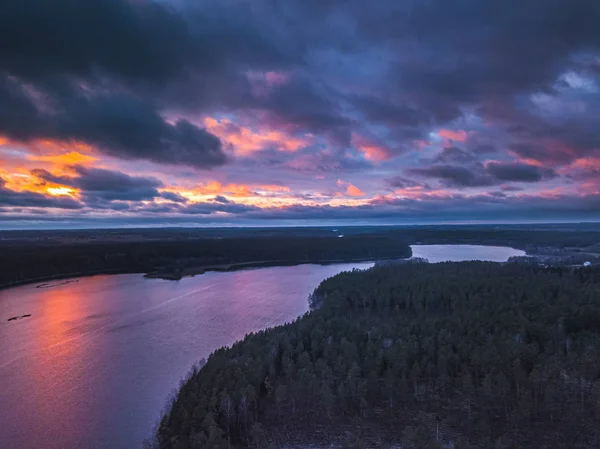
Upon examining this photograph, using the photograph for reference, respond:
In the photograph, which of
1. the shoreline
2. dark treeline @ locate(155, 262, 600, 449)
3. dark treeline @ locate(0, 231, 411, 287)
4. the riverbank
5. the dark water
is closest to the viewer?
dark treeline @ locate(155, 262, 600, 449)

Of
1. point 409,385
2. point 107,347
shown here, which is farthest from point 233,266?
point 409,385

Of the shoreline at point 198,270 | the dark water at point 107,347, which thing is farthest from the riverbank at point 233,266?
the dark water at point 107,347

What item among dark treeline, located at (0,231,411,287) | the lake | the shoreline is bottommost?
the lake

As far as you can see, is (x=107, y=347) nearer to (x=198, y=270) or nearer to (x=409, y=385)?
(x=409, y=385)

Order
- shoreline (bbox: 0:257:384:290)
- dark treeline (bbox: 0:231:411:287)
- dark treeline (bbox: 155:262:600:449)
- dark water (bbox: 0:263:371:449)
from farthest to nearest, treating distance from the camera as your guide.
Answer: dark treeline (bbox: 0:231:411:287), shoreline (bbox: 0:257:384:290), dark water (bbox: 0:263:371:449), dark treeline (bbox: 155:262:600:449)

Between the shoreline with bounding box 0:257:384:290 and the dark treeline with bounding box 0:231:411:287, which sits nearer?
the shoreline with bounding box 0:257:384:290

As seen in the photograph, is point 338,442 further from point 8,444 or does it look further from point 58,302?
point 58,302

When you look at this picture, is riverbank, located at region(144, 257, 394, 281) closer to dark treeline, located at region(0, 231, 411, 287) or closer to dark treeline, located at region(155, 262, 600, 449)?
dark treeline, located at region(0, 231, 411, 287)

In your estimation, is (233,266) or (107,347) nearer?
(107,347)

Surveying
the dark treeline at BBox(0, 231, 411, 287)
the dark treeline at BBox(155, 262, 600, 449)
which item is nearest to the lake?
the dark treeline at BBox(155, 262, 600, 449)
